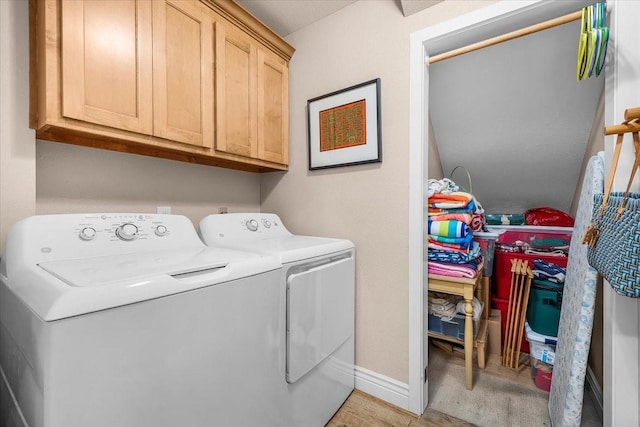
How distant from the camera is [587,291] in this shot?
3.58ft

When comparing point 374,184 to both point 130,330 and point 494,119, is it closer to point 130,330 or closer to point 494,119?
point 130,330

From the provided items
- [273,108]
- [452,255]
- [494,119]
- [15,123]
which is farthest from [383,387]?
[494,119]

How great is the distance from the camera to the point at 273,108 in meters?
1.87

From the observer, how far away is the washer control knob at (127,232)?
1121mm

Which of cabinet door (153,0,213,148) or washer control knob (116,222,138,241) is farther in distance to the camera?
cabinet door (153,0,213,148)

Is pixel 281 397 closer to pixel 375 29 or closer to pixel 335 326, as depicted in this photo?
pixel 335 326

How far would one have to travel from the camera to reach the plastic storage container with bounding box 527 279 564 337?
176 centimetres

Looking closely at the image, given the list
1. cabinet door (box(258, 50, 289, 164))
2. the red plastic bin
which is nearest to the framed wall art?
cabinet door (box(258, 50, 289, 164))

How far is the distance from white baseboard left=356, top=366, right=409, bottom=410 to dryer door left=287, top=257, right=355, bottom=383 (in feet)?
0.95

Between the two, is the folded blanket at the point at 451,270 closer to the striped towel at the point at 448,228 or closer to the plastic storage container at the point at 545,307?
the striped towel at the point at 448,228

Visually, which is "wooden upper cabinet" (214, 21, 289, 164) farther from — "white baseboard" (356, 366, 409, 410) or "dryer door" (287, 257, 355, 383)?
"white baseboard" (356, 366, 409, 410)

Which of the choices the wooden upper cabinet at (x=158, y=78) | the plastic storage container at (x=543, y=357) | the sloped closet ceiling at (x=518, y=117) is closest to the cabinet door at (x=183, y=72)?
the wooden upper cabinet at (x=158, y=78)

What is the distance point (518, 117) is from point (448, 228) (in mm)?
1450

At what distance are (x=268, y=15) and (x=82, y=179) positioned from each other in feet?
4.96
